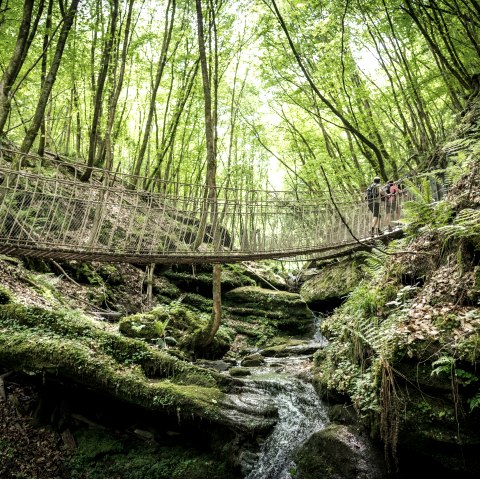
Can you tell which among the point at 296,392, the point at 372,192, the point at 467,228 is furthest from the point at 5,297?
the point at 372,192

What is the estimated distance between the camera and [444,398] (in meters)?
2.94

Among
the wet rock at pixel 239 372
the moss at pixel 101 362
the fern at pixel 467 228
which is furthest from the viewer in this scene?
the wet rock at pixel 239 372

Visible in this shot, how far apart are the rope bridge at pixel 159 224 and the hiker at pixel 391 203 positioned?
353 millimetres

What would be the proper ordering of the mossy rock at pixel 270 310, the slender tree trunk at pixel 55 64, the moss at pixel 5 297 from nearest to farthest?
the moss at pixel 5 297, the slender tree trunk at pixel 55 64, the mossy rock at pixel 270 310

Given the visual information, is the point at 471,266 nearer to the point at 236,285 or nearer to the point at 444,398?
the point at 444,398

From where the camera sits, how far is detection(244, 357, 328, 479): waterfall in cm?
372

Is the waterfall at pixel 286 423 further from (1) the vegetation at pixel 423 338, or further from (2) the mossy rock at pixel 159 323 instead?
(2) the mossy rock at pixel 159 323

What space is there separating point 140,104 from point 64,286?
7.35 m

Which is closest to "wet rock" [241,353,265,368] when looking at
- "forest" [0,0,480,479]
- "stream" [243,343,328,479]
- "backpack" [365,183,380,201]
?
"forest" [0,0,480,479]

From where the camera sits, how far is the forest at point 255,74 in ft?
18.9

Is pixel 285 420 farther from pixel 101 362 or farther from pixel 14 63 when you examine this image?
pixel 14 63

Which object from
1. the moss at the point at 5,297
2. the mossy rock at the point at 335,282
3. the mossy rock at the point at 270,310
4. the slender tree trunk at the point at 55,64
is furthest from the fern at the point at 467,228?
the mossy rock at the point at 270,310

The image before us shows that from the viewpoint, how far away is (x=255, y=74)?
37.4 ft

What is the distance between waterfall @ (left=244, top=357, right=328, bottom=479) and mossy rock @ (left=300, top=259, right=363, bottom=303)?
10.6ft
